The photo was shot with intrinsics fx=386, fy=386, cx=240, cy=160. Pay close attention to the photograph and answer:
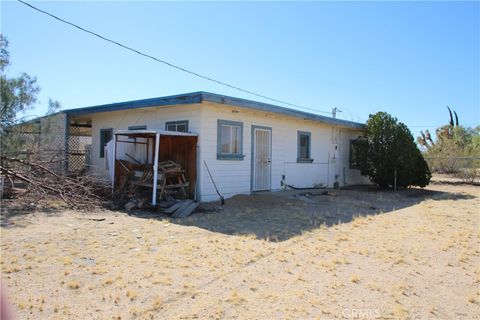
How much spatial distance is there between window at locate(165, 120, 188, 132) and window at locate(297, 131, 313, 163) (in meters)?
5.15

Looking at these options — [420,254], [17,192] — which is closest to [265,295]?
[420,254]

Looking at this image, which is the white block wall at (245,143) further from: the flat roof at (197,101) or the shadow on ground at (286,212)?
the shadow on ground at (286,212)

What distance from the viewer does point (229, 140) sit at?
11836mm

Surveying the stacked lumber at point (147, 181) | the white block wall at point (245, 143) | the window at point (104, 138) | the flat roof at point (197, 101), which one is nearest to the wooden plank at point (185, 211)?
the stacked lumber at point (147, 181)

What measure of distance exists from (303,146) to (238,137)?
4.13m

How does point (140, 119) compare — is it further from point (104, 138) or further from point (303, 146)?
point (303, 146)

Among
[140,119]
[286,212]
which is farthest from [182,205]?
[140,119]

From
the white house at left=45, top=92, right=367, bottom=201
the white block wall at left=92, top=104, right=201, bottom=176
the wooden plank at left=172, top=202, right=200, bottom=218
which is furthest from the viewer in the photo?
the white block wall at left=92, top=104, right=201, bottom=176

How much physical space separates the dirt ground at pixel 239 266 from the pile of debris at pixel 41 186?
96 cm

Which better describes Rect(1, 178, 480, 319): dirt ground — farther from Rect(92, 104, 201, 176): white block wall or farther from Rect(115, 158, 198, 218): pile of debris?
Rect(92, 104, 201, 176): white block wall

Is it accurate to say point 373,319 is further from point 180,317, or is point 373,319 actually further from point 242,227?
point 242,227

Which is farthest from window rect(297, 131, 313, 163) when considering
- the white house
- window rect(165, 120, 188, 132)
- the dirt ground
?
the dirt ground

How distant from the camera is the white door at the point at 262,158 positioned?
12.8 m

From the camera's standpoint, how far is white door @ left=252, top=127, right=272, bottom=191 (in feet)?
41.9
